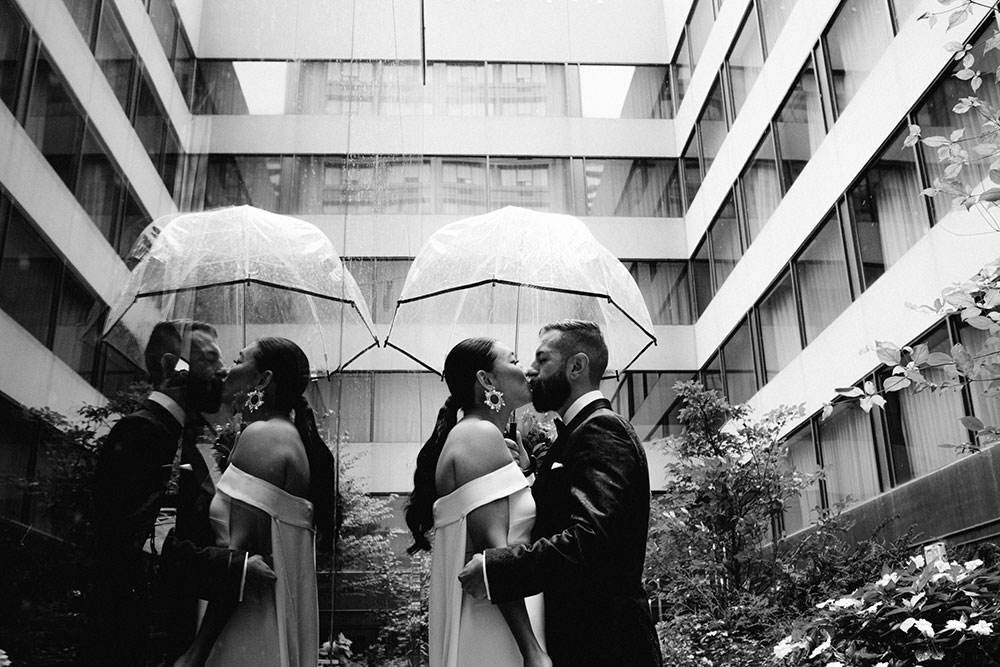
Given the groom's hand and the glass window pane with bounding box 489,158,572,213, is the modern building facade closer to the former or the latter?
the glass window pane with bounding box 489,158,572,213

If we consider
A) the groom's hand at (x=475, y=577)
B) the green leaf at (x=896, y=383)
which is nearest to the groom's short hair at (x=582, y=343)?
the groom's hand at (x=475, y=577)

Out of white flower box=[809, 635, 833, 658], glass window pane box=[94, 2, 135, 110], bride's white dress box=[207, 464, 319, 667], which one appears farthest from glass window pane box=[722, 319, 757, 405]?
glass window pane box=[94, 2, 135, 110]

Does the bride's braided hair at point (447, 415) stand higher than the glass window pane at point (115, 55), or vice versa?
the glass window pane at point (115, 55)

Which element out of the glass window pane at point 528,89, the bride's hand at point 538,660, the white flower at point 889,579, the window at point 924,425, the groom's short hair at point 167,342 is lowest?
the bride's hand at point 538,660

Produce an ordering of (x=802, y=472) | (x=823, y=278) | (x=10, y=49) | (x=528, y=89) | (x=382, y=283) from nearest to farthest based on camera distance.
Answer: (x=10, y=49) → (x=382, y=283) → (x=823, y=278) → (x=802, y=472) → (x=528, y=89)

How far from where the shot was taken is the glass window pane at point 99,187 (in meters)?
1.78

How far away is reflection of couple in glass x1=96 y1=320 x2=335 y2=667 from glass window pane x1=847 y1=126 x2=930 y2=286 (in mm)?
9668

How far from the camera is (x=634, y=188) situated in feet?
70.0

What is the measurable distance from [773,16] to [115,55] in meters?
15.9

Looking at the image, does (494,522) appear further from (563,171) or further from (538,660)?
(563,171)

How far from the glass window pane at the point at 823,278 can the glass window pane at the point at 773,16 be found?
3.92 meters

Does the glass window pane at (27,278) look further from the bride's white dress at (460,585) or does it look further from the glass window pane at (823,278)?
the glass window pane at (823,278)

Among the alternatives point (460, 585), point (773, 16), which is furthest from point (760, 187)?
point (460, 585)

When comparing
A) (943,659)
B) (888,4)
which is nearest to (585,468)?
(943,659)
